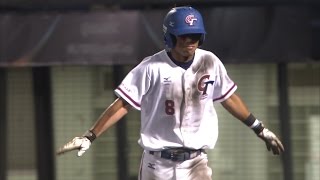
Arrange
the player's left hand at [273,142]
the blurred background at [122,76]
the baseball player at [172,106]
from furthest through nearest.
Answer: the blurred background at [122,76], the player's left hand at [273,142], the baseball player at [172,106]

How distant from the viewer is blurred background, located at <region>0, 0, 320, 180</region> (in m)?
7.26

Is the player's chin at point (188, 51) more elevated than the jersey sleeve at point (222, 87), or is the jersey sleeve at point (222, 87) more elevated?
the player's chin at point (188, 51)

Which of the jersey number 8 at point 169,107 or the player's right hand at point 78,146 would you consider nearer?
the player's right hand at point 78,146

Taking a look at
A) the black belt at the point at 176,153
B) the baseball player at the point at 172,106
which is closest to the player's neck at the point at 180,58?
the baseball player at the point at 172,106

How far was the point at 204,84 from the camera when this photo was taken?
4.20 m

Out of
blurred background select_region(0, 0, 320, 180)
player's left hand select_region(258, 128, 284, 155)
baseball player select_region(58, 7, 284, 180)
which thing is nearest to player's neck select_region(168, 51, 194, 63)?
baseball player select_region(58, 7, 284, 180)

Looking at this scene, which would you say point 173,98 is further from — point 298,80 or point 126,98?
point 298,80

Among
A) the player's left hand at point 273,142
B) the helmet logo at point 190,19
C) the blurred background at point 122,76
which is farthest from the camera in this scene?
the blurred background at point 122,76

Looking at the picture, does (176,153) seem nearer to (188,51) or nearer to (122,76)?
(188,51)

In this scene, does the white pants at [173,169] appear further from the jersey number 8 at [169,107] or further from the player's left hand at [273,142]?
the player's left hand at [273,142]

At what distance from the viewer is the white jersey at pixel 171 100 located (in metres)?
4.15

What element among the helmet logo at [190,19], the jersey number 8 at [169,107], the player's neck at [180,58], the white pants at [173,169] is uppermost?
the helmet logo at [190,19]

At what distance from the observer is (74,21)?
289 inches

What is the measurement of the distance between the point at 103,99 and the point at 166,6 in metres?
1.34
